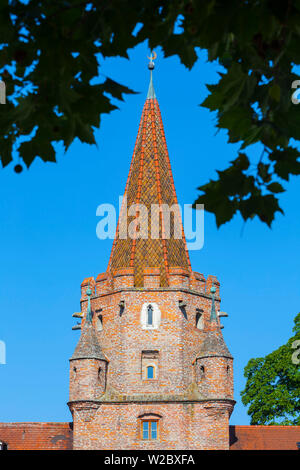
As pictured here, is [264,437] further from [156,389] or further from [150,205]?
[150,205]

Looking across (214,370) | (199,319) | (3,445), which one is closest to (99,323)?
(199,319)

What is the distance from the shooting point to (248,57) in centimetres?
532

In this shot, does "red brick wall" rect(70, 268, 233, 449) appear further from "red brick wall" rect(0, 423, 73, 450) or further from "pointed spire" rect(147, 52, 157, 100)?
"pointed spire" rect(147, 52, 157, 100)

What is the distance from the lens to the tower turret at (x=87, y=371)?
37.6m

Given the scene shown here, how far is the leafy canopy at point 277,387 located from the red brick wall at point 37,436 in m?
10.6

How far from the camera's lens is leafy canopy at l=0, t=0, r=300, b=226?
5.17m

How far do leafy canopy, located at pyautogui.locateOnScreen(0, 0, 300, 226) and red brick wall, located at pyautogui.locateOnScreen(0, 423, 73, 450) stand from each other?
34.3 metres

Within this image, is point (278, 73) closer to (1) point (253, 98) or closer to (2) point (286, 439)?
(1) point (253, 98)

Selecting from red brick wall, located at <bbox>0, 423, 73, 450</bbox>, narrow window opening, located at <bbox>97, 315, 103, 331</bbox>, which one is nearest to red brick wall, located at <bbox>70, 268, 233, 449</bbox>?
narrow window opening, located at <bbox>97, 315, 103, 331</bbox>

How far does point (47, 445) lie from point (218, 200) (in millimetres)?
34840

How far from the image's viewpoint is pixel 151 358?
37625mm

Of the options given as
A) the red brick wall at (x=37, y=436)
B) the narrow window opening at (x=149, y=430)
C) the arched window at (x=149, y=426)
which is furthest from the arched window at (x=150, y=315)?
the red brick wall at (x=37, y=436)

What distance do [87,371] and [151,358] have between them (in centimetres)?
280
